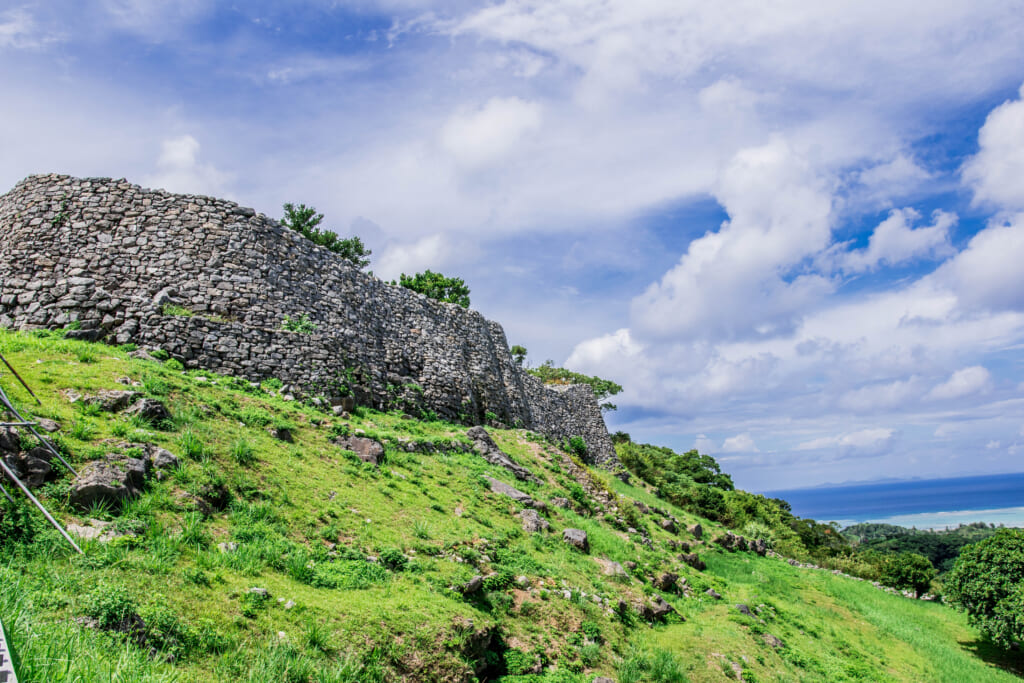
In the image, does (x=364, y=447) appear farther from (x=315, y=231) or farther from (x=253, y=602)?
(x=315, y=231)

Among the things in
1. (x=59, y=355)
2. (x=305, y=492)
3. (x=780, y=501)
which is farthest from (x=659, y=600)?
(x=780, y=501)

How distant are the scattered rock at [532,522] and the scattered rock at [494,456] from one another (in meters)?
2.94

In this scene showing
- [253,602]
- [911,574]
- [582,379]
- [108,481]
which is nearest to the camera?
[253,602]

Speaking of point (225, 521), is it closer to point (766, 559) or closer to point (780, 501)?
point (766, 559)

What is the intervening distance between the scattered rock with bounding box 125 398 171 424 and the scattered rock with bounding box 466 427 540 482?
355 inches

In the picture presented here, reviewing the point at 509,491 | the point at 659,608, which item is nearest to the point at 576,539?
the point at 509,491

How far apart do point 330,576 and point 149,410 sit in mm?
4660

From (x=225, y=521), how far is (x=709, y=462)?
40.2 metres

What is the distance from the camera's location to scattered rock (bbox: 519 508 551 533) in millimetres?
12547

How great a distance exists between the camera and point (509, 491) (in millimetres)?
14047

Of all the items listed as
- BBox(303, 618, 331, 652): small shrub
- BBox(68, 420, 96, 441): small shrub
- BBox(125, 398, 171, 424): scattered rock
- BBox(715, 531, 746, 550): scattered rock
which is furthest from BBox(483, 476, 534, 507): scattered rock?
BBox(715, 531, 746, 550): scattered rock

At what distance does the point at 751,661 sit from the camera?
1080 cm

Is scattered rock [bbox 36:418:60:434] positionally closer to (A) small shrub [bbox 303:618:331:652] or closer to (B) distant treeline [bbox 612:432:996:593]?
(A) small shrub [bbox 303:618:331:652]

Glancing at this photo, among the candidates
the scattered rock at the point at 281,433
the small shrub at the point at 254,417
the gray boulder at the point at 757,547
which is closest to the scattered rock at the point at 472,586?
the scattered rock at the point at 281,433
